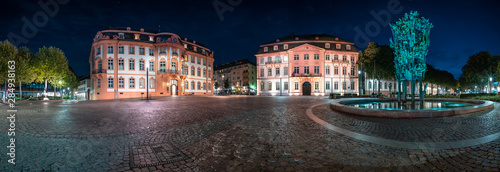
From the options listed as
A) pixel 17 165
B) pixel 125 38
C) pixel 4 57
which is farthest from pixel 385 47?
pixel 4 57

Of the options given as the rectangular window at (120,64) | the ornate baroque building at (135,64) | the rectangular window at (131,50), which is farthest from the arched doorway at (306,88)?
the rectangular window at (120,64)

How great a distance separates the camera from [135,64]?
134 feet

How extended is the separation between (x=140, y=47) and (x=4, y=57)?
18867mm

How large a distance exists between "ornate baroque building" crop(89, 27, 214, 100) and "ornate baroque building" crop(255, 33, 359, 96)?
24.2m

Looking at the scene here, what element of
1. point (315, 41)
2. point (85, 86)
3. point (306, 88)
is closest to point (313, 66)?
point (306, 88)

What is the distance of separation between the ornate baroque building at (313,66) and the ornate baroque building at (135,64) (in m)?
24.2

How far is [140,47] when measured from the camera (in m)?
40.9

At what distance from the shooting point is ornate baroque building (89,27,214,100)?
39.3m

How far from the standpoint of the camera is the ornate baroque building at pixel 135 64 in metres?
39.3

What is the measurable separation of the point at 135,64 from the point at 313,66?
40604 mm

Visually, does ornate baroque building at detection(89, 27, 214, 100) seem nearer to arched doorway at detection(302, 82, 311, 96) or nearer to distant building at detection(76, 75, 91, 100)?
distant building at detection(76, 75, 91, 100)

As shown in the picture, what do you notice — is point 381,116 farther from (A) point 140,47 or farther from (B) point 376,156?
(A) point 140,47

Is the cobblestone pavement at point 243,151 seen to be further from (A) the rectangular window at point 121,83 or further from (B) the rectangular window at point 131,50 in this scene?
(B) the rectangular window at point 131,50

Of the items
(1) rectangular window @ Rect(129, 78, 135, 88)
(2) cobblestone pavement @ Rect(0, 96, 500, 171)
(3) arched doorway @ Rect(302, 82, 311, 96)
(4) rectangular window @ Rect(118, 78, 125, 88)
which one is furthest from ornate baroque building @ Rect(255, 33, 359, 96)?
(2) cobblestone pavement @ Rect(0, 96, 500, 171)
